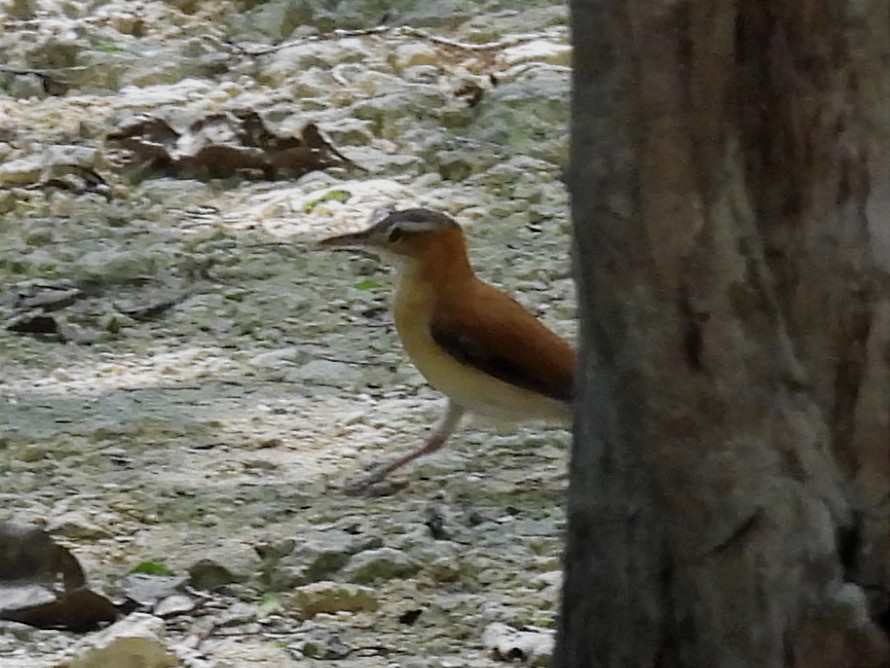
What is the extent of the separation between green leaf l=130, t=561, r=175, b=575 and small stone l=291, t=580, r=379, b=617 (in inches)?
13.9

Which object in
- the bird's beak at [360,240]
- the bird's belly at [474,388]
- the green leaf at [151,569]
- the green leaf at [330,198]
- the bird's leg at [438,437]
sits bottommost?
the green leaf at [151,569]

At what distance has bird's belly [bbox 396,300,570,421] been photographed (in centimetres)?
489

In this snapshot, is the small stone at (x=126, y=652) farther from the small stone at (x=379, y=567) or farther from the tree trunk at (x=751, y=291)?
the tree trunk at (x=751, y=291)

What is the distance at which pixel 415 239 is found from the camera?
516cm

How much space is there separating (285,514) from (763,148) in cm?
223

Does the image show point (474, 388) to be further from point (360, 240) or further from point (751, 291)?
point (751, 291)

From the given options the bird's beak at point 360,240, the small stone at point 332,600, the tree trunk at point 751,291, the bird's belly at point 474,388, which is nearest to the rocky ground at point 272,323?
the small stone at point 332,600

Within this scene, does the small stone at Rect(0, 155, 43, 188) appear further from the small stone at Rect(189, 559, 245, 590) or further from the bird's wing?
the small stone at Rect(189, 559, 245, 590)

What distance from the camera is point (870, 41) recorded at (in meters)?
2.68

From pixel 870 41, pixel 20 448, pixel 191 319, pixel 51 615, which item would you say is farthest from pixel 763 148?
pixel 191 319

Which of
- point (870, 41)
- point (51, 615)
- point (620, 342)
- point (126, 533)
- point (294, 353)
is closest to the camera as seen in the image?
point (870, 41)

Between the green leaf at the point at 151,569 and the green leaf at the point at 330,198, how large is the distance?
3241 mm

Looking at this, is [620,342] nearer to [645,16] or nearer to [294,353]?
[645,16]

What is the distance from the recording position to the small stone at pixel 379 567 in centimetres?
427
